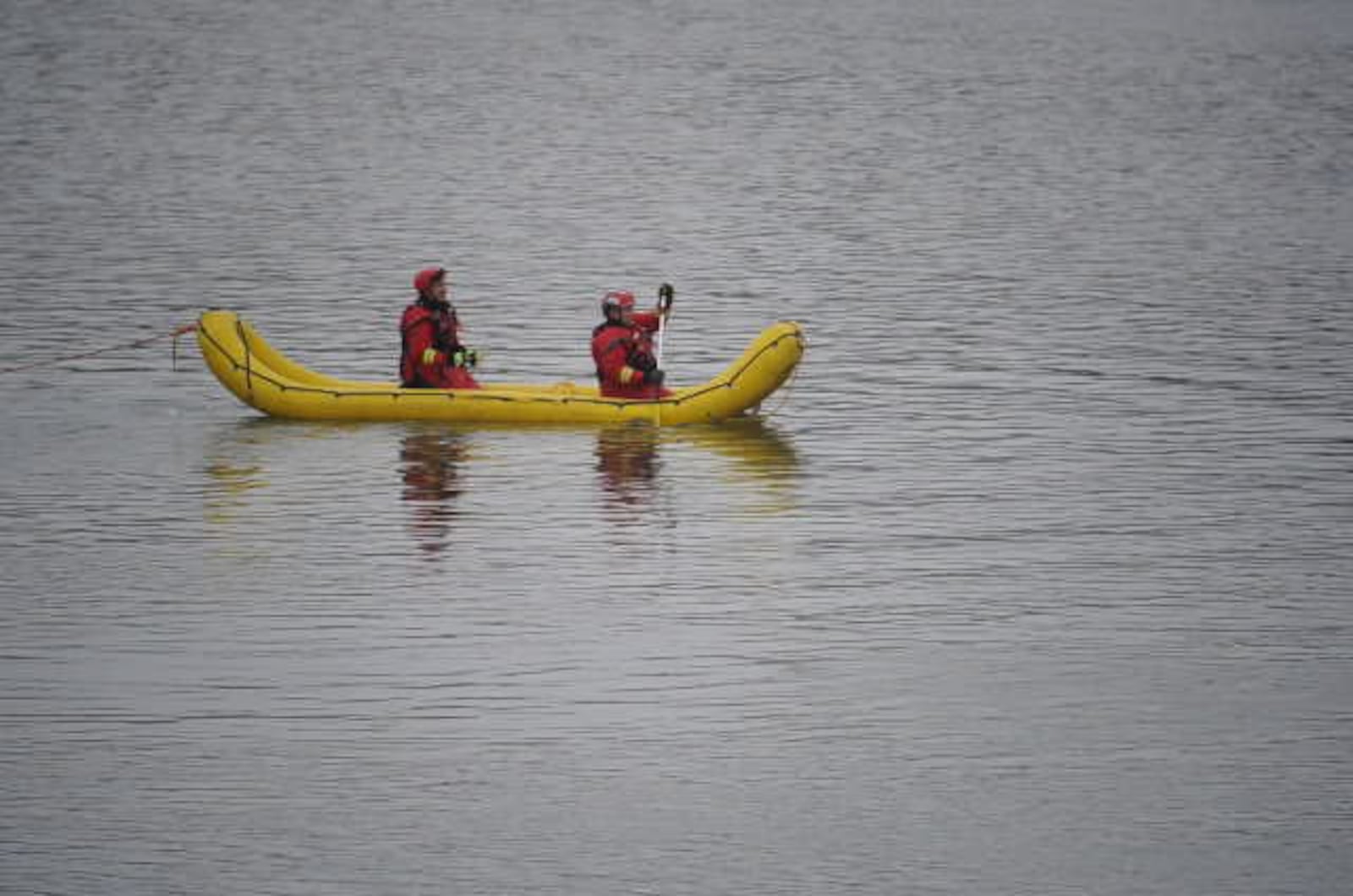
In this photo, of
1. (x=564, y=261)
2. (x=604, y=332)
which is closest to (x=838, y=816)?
(x=604, y=332)

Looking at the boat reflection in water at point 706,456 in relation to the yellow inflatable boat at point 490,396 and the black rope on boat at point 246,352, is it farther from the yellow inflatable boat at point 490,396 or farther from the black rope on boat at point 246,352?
the black rope on boat at point 246,352

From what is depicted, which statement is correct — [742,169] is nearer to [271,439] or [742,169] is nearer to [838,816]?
[271,439]

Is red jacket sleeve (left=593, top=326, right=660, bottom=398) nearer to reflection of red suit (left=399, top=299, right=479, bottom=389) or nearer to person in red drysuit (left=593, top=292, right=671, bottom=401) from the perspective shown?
person in red drysuit (left=593, top=292, right=671, bottom=401)

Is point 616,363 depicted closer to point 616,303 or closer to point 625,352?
point 625,352

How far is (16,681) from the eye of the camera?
19.3 metres

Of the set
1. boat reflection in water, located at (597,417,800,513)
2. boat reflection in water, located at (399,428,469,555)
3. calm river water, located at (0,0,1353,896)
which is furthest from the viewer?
boat reflection in water, located at (597,417,800,513)

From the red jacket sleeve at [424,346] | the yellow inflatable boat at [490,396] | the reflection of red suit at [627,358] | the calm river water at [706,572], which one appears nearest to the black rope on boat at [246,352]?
the yellow inflatable boat at [490,396]

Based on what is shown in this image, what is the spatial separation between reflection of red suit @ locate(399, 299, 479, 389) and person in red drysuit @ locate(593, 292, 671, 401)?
1.55 m

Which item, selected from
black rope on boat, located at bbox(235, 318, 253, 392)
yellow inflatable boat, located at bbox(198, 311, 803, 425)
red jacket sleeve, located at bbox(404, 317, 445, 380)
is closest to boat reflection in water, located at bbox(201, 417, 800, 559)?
yellow inflatable boat, located at bbox(198, 311, 803, 425)

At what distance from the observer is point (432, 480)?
27.5 m

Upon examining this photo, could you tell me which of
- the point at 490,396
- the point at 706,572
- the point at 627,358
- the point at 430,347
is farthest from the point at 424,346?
the point at 706,572

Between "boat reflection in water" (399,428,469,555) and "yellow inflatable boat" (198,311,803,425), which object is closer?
"boat reflection in water" (399,428,469,555)

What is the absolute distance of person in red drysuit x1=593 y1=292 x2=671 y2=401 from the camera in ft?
95.5

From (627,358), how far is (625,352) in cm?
9
